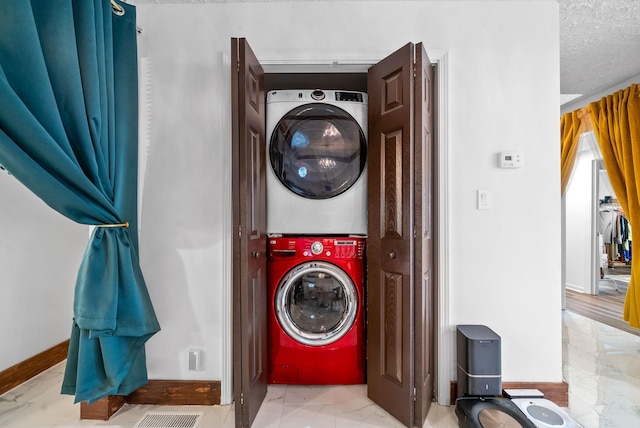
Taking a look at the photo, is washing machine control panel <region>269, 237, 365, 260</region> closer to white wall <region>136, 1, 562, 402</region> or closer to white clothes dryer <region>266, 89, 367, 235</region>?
white clothes dryer <region>266, 89, 367, 235</region>

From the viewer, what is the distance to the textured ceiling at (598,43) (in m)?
2.00

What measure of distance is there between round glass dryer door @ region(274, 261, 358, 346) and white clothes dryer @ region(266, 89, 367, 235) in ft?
0.92

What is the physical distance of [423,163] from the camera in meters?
1.69

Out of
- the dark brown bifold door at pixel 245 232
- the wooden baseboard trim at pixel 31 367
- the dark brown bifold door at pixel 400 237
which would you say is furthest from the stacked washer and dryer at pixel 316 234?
the wooden baseboard trim at pixel 31 367

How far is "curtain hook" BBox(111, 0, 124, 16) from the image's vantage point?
1.74 m

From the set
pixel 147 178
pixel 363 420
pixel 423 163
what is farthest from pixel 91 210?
pixel 363 420

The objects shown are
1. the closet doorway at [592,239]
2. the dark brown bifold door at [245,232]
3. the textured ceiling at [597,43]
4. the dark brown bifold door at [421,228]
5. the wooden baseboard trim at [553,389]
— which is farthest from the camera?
the closet doorway at [592,239]

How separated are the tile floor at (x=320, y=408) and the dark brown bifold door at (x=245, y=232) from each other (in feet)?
0.77

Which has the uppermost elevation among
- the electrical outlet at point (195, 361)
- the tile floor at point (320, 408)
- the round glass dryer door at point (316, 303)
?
the round glass dryer door at point (316, 303)

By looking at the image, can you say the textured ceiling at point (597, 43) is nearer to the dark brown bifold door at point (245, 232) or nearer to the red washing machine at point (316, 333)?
the dark brown bifold door at point (245, 232)

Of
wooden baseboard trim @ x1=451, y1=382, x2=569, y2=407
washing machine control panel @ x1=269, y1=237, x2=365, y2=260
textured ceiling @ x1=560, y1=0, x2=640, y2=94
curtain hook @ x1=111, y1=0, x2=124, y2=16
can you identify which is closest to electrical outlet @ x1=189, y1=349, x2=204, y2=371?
washing machine control panel @ x1=269, y1=237, x2=365, y2=260

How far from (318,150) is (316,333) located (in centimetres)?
124

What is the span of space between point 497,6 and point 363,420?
256 centimetres

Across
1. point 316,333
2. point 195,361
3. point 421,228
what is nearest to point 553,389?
point 421,228
